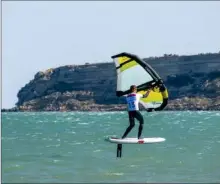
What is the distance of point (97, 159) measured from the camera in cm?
2666

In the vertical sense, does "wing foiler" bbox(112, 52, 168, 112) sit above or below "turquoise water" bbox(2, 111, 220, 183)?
above

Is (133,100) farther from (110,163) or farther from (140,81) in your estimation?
(110,163)

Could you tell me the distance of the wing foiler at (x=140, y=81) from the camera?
20.0 m

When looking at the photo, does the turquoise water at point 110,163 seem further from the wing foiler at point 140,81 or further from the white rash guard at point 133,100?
the wing foiler at point 140,81

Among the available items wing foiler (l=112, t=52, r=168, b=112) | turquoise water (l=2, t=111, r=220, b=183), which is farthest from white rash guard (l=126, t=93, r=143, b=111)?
turquoise water (l=2, t=111, r=220, b=183)

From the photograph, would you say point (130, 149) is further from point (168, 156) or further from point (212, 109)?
point (212, 109)

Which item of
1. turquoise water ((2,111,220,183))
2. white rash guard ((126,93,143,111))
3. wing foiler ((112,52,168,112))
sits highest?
wing foiler ((112,52,168,112))

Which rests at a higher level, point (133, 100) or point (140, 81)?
point (140, 81)

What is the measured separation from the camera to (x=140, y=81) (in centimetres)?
2045

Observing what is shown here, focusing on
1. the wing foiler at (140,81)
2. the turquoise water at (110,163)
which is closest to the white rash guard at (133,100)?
the wing foiler at (140,81)

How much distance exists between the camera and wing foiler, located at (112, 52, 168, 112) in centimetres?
2002

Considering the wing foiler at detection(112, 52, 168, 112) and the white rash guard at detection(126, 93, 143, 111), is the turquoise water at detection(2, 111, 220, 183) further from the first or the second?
the wing foiler at detection(112, 52, 168, 112)

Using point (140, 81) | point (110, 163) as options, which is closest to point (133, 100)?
point (140, 81)

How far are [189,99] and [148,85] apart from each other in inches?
6987
